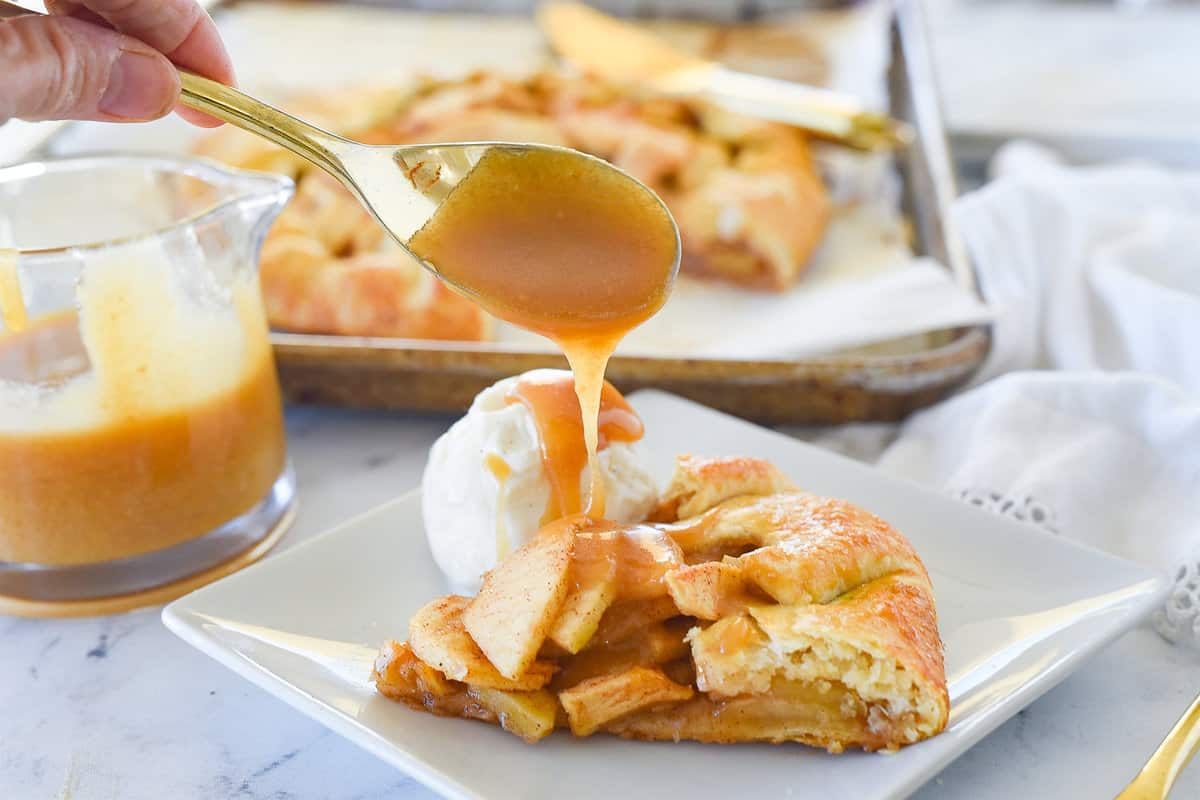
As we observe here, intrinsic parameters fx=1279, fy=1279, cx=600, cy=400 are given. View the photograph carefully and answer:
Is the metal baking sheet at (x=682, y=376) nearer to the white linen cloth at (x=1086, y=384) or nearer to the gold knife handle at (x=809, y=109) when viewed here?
the white linen cloth at (x=1086, y=384)

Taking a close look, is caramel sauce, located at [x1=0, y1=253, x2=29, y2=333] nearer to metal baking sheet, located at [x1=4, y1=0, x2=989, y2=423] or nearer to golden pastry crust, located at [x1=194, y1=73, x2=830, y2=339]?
metal baking sheet, located at [x1=4, y1=0, x2=989, y2=423]

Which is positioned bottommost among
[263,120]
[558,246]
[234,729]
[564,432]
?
[234,729]

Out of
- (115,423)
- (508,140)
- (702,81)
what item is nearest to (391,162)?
(115,423)

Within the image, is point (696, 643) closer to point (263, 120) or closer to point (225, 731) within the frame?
point (225, 731)

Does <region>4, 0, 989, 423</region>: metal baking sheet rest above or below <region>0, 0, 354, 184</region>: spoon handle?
below

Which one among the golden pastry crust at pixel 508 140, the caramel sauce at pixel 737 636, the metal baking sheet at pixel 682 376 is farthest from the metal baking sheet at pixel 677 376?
the caramel sauce at pixel 737 636

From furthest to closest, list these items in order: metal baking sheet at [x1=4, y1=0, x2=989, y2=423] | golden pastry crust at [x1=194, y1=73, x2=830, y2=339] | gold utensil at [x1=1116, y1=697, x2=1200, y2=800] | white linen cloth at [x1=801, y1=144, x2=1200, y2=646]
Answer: golden pastry crust at [x1=194, y1=73, x2=830, y2=339], metal baking sheet at [x1=4, y1=0, x2=989, y2=423], white linen cloth at [x1=801, y1=144, x2=1200, y2=646], gold utensil at [x1=1116, y1=697, x2=1200, y2=800]

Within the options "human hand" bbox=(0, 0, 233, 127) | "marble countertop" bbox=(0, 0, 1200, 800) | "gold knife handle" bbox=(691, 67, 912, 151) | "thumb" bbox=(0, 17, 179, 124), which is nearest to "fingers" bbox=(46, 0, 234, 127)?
"human hand" bbox=(0, 0, 233, 127)

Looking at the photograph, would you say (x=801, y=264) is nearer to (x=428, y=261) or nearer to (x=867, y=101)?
(x=867, y=101)
